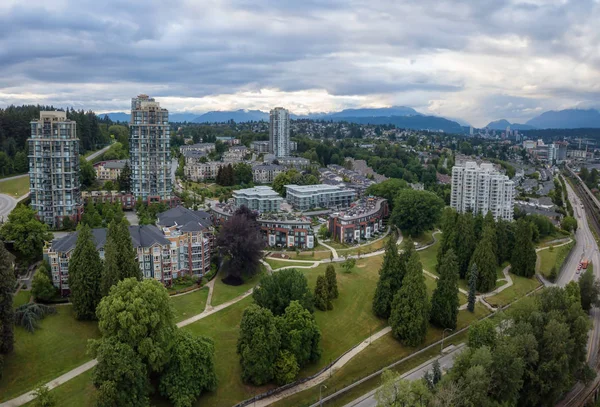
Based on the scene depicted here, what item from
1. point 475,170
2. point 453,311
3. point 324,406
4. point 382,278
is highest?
point 475,170

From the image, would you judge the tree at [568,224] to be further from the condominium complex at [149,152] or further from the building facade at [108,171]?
the building facade at [108,171]

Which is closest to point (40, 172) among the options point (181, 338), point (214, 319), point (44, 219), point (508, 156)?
point (44, 219)

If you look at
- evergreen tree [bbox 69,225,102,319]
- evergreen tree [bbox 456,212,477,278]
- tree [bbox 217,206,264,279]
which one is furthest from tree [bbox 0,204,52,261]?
evergreen tree [bbox 456,212,477,278]

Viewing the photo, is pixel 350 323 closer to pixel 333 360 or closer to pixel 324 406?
pixel 333 360

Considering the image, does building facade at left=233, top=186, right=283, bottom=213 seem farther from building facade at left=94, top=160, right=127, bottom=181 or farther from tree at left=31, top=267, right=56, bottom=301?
tree at left=31, top=267, right=56, bottom=301

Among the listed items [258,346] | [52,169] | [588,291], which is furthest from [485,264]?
[52,169]

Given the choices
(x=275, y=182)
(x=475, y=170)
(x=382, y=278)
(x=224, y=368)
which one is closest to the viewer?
(x=224, y=368)

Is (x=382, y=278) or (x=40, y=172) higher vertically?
(x=40, y=172)

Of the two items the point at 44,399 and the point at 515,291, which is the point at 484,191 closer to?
the point at 515,291
